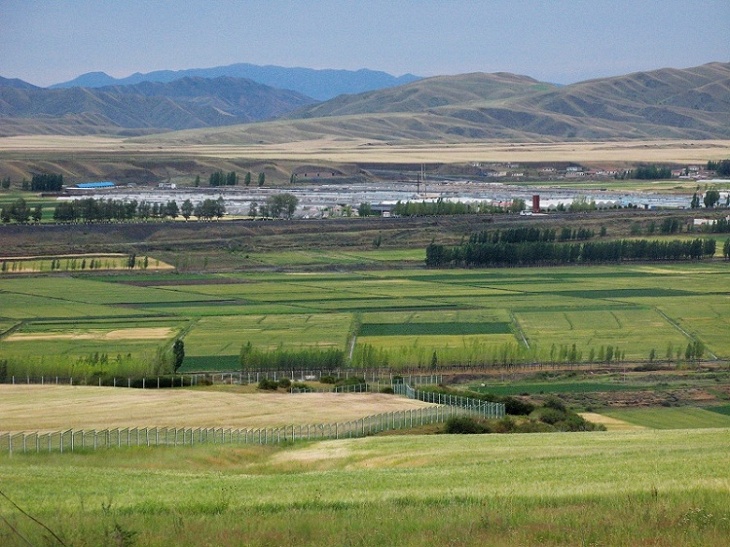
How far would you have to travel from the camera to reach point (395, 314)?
55.5m

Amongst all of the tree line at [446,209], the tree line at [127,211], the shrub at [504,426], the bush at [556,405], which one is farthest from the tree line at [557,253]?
the shrub at [504,426]

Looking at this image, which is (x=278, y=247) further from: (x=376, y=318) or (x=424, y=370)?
(x=424, y=370)

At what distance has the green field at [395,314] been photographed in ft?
152

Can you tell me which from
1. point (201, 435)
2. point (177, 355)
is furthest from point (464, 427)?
point (177, 355)

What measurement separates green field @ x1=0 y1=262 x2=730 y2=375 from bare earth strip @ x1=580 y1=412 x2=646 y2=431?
9.11 metres

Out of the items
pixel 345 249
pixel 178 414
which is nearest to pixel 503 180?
pixel 345 249

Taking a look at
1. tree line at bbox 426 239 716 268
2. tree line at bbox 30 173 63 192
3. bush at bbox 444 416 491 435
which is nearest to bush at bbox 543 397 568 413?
bush at bbox 444 416 491 435

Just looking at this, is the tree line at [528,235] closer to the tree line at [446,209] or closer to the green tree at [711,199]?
the tree line at [446,209]

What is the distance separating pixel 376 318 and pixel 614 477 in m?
38.2

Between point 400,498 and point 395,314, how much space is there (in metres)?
40.5

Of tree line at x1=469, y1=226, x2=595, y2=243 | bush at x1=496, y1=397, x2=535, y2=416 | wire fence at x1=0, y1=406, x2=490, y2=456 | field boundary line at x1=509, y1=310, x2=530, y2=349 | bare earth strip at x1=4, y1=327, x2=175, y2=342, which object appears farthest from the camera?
tree line at x1=469, y1=226, x2=595, y2=243

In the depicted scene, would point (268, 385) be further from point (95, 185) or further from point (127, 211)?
point (95, 185)

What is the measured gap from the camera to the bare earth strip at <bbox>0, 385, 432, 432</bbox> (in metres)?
27.6

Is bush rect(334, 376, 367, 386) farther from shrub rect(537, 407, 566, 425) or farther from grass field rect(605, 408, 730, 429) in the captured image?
grass field rect(605, 408, 730, 429)
